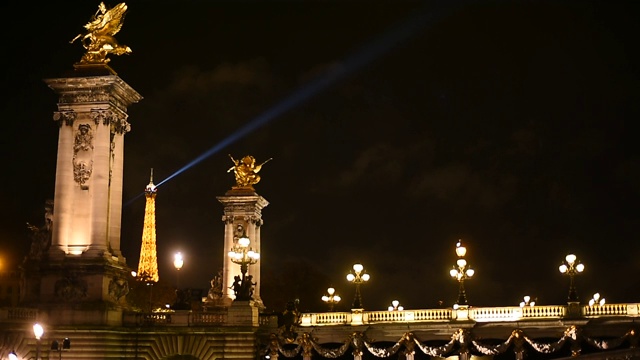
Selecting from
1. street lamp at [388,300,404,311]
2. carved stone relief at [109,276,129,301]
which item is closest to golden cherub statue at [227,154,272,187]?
street lamp at [388,300,404,311]

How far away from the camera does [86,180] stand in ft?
149

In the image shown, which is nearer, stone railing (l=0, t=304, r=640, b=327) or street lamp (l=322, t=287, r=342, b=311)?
stone railing (l=0, t=304, r=640, b=327)

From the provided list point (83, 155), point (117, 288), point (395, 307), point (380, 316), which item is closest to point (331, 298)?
point (380, 316)

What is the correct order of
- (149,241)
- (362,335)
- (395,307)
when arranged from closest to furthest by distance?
(362,335) < (395,307) < (149,241)

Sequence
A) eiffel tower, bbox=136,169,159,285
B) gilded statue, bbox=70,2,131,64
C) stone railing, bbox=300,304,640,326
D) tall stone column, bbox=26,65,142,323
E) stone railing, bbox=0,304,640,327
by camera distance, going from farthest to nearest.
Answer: eiffel tower, bbox=136,169,159,285 < gilded statue, bbox=70,2,131,64 < stone railing, bbox=300,304,640,326 < tall stone column, bbox=26,65,142,323 < stone railing, bbox=0,304,640,327

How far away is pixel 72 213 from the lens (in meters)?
45.2

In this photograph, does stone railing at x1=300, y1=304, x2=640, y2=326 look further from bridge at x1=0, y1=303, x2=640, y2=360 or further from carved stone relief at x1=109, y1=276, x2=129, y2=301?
carved stone relief at x1=109, y1=276, x2=129, y2=301

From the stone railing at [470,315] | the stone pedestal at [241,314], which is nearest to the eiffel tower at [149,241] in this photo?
the stone railing at [470,315]

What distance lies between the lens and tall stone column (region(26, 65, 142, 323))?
146ft

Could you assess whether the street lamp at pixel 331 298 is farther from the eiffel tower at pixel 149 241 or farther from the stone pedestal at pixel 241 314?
the eiffel tower at pixel 149 241

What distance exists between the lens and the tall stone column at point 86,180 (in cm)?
4441

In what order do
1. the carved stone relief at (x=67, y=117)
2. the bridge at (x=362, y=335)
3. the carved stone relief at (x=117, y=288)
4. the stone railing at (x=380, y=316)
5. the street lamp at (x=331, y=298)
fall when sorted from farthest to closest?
the street lamp at (x=331, y=298), the carved stone relief at (x=67, y=117), the carved stone relief at (x=117, y=288), the stone railing at (x=380, y=316), the bridge at (x=362, y=335)

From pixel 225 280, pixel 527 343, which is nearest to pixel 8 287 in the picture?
pixel 225 280

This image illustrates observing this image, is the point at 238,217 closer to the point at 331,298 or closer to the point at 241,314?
the point at 331,298
